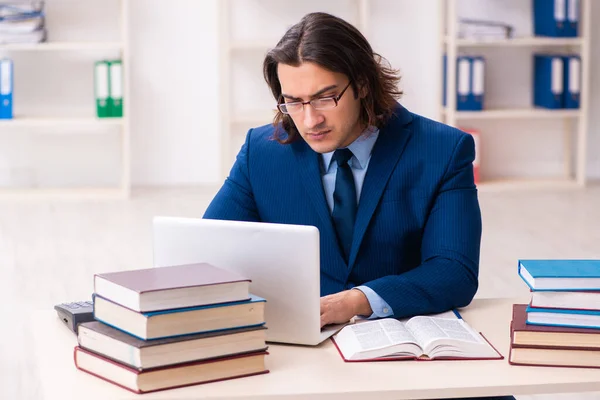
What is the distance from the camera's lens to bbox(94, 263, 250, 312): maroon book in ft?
4.79

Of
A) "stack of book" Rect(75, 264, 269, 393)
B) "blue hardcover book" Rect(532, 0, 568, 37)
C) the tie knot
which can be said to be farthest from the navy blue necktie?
"blue hardcover book" Rect(532, 0, 568, 37)

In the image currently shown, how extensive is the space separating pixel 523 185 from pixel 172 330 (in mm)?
4836

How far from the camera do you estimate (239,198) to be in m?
2.22

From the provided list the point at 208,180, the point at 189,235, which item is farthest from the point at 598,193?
the point at 189,235

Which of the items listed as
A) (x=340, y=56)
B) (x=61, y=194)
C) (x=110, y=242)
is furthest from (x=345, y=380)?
(x=61, y=194)

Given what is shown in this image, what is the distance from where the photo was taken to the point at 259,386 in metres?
1.51

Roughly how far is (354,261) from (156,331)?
68 centimetres

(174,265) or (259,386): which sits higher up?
(174,265)

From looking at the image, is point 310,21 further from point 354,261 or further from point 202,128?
point 202,128

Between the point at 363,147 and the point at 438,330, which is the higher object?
the point at 363,147

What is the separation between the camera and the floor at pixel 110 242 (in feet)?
11.8

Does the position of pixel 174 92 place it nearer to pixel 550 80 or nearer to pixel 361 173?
pixel 550 80

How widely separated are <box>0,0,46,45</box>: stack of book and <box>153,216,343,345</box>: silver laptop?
413 cm

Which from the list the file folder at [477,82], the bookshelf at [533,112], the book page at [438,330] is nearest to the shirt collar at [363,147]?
the book page at [438,330]
